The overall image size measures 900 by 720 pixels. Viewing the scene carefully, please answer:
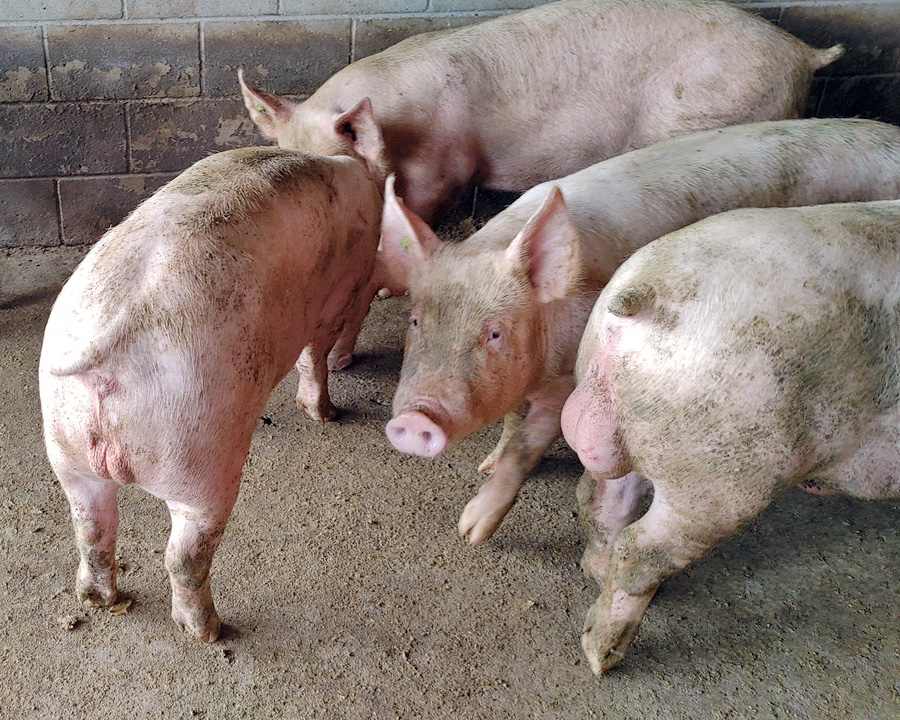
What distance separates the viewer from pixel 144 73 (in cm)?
388

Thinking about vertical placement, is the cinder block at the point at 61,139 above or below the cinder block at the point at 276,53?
below

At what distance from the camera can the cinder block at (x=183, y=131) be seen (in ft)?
13.1

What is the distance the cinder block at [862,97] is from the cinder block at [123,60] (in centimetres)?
306

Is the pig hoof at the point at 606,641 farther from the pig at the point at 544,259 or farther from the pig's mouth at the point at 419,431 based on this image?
the pig's mouth at the point at 419,431

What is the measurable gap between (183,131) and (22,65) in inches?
27.2

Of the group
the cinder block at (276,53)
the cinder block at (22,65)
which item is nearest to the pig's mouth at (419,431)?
the cinder block at (276,53)

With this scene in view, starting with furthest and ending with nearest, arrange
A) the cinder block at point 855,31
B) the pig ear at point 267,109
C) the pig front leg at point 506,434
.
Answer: the cinder block at point 855,31 < the pig ear at point 267,109 < the pig front leg at point 506,434

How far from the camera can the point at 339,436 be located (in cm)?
313

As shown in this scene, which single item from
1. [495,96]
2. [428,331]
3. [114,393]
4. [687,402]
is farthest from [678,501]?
[495,96]

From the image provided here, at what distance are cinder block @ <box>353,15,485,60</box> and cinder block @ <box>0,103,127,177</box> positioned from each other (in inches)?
43.8

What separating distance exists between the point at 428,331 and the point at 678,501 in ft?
2.38

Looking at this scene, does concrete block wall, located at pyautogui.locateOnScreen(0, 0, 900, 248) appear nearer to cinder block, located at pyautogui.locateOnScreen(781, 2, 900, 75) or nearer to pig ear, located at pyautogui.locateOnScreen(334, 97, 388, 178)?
cinder block, located at pyautogui.locateOnScreen(781, 2, 900, 75)

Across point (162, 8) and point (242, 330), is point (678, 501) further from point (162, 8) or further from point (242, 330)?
point (162, 8)

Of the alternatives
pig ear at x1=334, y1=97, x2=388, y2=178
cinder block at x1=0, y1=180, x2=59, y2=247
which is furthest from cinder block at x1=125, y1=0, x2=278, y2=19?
pig ear at x1=334, y1=97, x2=388, y2=178
